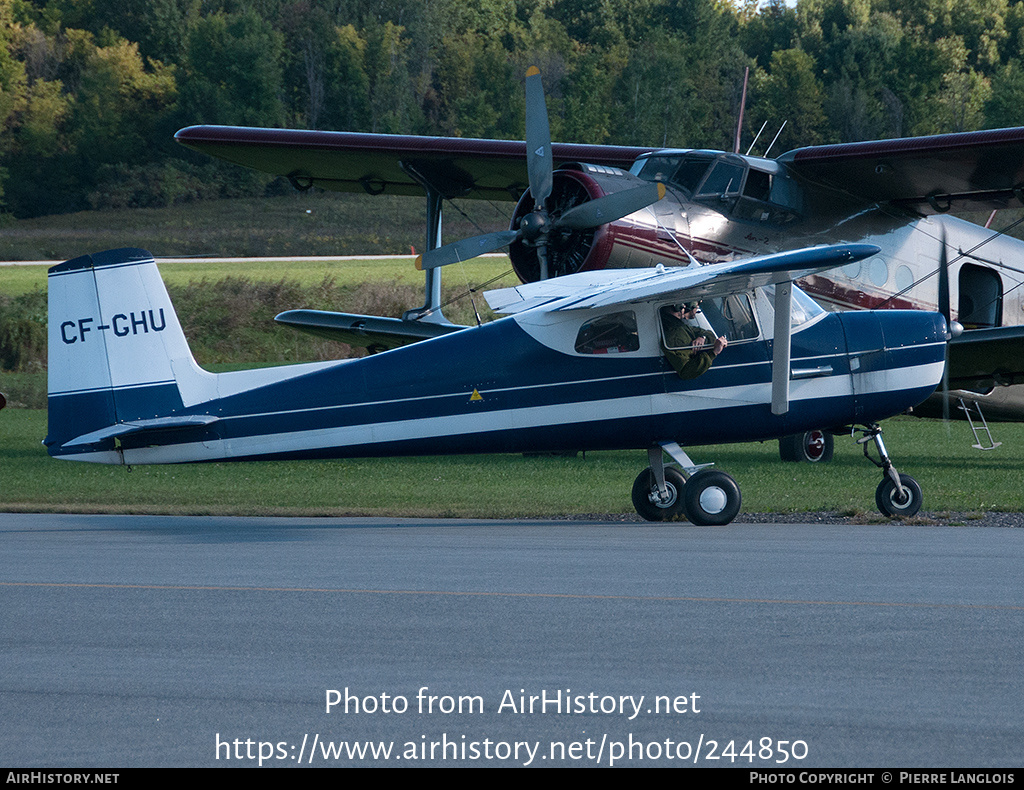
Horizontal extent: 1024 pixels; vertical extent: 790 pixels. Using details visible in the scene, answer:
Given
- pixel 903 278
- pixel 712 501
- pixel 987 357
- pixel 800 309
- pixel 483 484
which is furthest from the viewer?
pixel 903 278

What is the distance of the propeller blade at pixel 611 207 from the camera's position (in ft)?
52.1

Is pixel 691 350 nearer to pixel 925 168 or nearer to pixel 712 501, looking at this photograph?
pixel 712 501

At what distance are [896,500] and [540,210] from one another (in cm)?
680

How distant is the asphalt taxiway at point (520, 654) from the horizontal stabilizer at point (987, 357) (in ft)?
24.9

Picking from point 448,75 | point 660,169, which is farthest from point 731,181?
point 448,75

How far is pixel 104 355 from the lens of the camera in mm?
11703

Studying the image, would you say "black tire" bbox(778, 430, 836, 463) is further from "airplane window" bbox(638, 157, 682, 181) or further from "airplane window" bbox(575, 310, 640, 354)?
"airplane window" bbox(575, 310, 640, 354)

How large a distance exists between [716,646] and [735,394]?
21.8 ft

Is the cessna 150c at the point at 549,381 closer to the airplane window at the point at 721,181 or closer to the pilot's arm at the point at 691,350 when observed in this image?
the pilot's arm at the point at 691,350

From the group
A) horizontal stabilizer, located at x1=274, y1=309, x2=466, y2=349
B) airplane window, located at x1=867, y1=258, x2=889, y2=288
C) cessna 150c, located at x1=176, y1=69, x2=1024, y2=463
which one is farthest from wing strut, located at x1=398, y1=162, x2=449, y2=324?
airplane window, located at x1=867, y1=258, x2=889, y2=288

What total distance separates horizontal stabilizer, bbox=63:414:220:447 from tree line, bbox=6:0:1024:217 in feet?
236

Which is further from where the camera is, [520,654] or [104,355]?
[104,355]

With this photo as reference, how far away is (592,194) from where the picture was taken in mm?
17406

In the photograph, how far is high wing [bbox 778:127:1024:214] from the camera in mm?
18484
